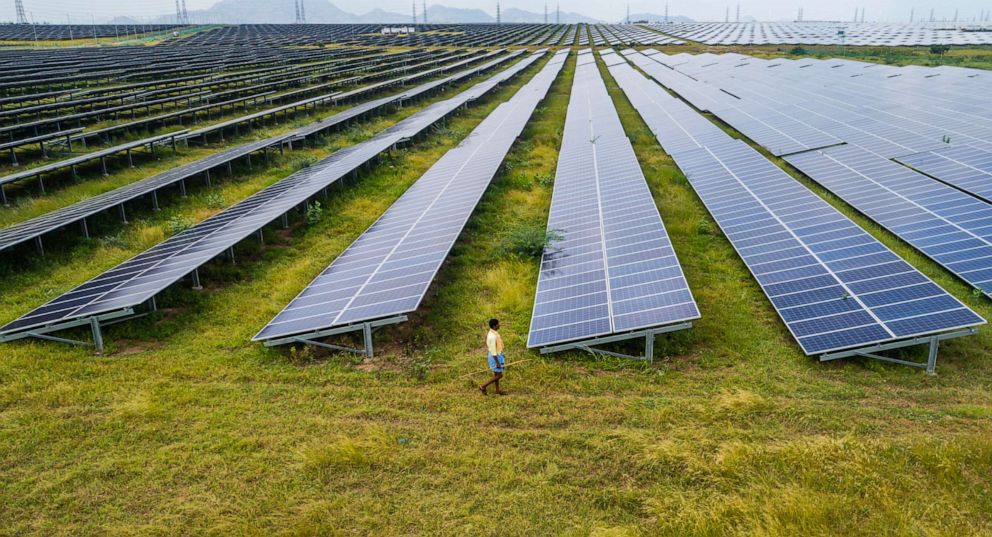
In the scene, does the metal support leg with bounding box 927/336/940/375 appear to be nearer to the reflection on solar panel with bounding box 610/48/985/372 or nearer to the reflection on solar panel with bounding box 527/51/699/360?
the reflection on solar panel with bounding box 610/48/985/372

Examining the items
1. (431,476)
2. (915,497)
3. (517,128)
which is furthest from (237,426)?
(517,128)

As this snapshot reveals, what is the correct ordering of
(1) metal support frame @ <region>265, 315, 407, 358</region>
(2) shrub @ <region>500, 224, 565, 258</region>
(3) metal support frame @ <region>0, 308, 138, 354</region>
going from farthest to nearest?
(2) shrub @ <region>500, 224, 565, 258</region>
(3) metal support frame @ <region>0, 308, 138, 354</region>
(1) metal support frame @ <region>265, 315, 407, 358</region>

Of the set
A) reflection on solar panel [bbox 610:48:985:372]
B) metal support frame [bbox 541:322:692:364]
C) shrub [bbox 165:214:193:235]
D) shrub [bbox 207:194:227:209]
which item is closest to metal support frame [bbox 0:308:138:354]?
shrub [bbox 165:214:193:235]

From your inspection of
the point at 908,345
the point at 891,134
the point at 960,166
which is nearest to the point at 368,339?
the point at 908,345

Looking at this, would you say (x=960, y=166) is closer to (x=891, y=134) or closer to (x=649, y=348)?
(x=891, y=134)

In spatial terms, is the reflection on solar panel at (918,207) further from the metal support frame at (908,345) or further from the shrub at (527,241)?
the shrub at (527,241)

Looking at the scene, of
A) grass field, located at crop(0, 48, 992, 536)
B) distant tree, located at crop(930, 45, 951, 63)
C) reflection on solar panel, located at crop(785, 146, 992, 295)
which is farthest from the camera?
distant tree, located at crop(930, 45, 951, 63)

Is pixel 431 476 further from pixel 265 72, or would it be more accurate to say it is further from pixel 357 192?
pixel 265 72
